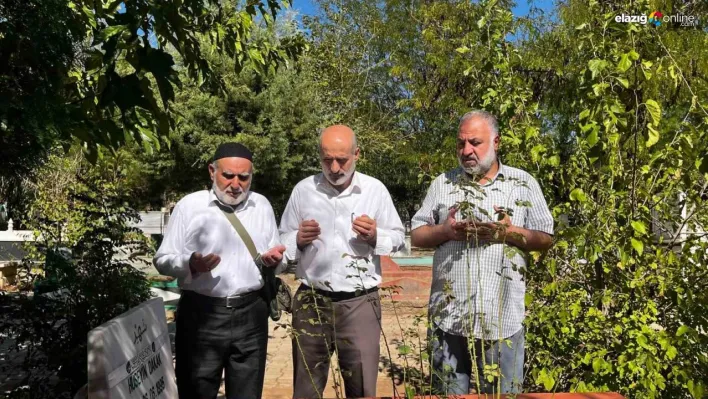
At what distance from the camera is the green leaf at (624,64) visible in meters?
2.68

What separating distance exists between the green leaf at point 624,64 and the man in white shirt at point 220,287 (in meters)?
1.70

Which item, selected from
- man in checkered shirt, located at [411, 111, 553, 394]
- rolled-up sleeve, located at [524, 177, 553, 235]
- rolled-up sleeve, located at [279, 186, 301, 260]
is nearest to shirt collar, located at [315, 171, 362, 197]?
rolled-up sleeve, located at [279, 186, 301, 260]

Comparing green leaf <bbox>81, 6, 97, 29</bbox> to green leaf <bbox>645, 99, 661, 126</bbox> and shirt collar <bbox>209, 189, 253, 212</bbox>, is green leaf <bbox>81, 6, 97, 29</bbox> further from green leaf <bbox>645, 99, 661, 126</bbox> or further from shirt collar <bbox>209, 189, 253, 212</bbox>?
green leaf <bbox>645, 99, 661, 126</bbox>

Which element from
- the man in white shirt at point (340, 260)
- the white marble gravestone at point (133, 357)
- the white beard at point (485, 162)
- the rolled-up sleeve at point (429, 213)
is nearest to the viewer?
the white marble gravestone at point (133, 357)

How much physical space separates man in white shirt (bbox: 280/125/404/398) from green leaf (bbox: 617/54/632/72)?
125 centimetres

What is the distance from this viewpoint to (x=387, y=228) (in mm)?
3328

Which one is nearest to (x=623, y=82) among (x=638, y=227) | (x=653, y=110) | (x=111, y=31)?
(x=653, y=110)

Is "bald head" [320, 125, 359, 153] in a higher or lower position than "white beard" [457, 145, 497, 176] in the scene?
higher

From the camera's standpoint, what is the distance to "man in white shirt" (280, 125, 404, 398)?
3.11m

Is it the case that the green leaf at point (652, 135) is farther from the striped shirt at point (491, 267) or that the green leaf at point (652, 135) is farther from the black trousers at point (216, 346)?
the black trousers at point (216, 346)

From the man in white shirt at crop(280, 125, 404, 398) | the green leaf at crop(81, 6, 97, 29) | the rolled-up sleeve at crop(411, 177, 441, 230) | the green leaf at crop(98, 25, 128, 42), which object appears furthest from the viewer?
the man in white shirt at crop(280, 125, 404, 398)

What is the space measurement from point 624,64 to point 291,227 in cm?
176

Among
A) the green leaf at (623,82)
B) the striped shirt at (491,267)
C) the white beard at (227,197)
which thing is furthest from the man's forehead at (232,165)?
the green leaf at (623,82)

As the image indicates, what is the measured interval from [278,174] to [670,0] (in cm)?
988
